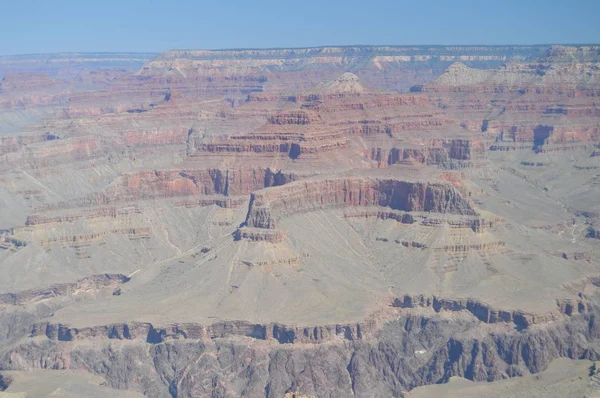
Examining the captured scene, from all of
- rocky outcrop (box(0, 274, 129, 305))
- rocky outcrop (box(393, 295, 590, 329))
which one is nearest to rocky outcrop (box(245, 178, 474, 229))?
rocky outcrop (box(393, 295, 590, 329))

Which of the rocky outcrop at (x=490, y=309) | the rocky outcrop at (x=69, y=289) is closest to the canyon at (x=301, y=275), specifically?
the rocky outcrop at (x=490, y=309)

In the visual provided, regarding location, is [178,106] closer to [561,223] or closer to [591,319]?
[561,223]

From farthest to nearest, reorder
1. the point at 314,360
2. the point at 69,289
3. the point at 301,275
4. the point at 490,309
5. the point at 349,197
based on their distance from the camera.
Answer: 1. the point at 349,197
2. the point at 69,289
3. the point at 301,275
4. the point at 490,309
5. the point at 314,360

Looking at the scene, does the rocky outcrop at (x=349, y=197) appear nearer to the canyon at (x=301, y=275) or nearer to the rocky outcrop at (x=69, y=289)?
the canyon at (x=301, y=275)

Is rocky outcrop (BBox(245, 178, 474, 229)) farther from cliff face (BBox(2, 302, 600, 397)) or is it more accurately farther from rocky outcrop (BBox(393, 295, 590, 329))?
cliff face (BBox(2, 302, 600, 397))

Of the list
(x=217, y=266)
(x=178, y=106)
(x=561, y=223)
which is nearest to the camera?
(x=217, y=266)

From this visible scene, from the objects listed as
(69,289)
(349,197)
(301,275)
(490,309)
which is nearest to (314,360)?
(301,275)

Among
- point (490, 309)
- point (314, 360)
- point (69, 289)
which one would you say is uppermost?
point (490, 309)

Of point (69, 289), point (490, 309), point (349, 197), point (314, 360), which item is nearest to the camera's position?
point (314, 360)

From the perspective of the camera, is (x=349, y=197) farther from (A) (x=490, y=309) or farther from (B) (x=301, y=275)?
(A) (x=490, y=309)

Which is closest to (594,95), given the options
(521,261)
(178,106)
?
(178,106)

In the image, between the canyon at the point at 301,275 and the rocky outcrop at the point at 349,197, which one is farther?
the rocky outcrop at the point at 349,197
